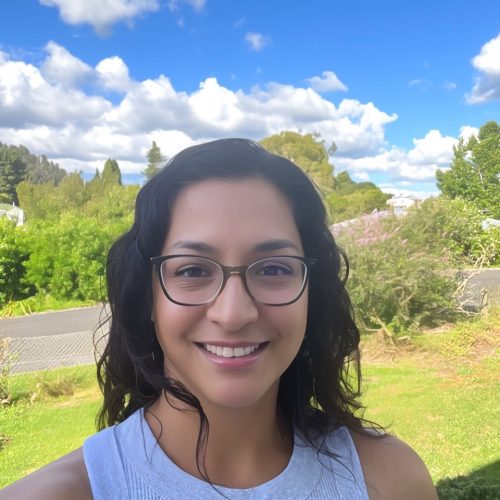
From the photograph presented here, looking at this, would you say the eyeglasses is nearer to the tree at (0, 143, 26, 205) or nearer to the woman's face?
the woman's face

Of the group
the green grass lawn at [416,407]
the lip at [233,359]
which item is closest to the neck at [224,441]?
the lip at [233,359]

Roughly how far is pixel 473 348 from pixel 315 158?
27.8 m

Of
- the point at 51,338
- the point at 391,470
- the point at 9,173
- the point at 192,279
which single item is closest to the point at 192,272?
the point at 192,279

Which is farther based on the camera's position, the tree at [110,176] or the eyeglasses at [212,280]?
the tree at [110,176]

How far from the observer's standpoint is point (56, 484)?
0.99 meters

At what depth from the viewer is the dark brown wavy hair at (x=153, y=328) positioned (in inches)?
47.3

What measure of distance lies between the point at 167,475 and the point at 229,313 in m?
0.37

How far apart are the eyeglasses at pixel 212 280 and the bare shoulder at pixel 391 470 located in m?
0.48

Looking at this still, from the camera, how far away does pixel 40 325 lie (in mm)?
12609

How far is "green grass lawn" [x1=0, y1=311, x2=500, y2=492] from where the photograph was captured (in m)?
4.87

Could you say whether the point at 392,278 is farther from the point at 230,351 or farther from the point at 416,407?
the point at 230,351

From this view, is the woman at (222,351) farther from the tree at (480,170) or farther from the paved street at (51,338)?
the tree at (480,170)

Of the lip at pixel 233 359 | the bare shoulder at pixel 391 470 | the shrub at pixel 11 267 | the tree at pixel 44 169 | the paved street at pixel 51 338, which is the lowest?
the paved street at pixel 51 338

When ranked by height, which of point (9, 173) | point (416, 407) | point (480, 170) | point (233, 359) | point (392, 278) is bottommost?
point (416, 407)
